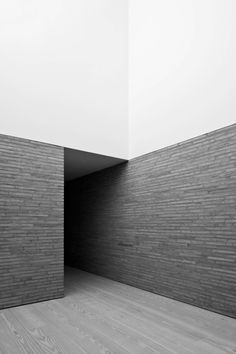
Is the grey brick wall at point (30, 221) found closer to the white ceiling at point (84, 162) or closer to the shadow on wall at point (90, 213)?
the white ceiling at point (84, 162)

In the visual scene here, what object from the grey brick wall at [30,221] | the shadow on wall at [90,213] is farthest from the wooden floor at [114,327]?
the shadow on wall at [90,213]

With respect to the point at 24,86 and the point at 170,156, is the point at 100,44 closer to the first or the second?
the point at 24,86

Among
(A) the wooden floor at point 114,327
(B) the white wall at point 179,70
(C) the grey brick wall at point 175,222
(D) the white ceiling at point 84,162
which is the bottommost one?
(A) the wooden floor at point 114,327

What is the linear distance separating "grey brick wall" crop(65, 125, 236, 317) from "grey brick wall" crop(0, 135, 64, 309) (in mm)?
1261

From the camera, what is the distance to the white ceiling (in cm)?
432

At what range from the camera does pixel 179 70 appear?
3.81 meters

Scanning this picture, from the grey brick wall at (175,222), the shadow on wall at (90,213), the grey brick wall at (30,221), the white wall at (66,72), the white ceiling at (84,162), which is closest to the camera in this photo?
the grey brick wall at (175,222)

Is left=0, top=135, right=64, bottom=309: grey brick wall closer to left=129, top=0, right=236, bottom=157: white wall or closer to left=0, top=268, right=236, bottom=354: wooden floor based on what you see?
left=0, top=268, right=236, bottom=354: wooden floor

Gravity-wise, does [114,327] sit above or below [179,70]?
below

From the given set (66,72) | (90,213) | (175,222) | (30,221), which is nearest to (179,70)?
(66,72)

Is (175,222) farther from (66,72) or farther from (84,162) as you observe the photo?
(66,72)

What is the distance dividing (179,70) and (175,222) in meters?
2.11

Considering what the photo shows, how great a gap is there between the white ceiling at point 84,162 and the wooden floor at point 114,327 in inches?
82.4

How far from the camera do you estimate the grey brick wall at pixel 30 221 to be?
335 centimetres
